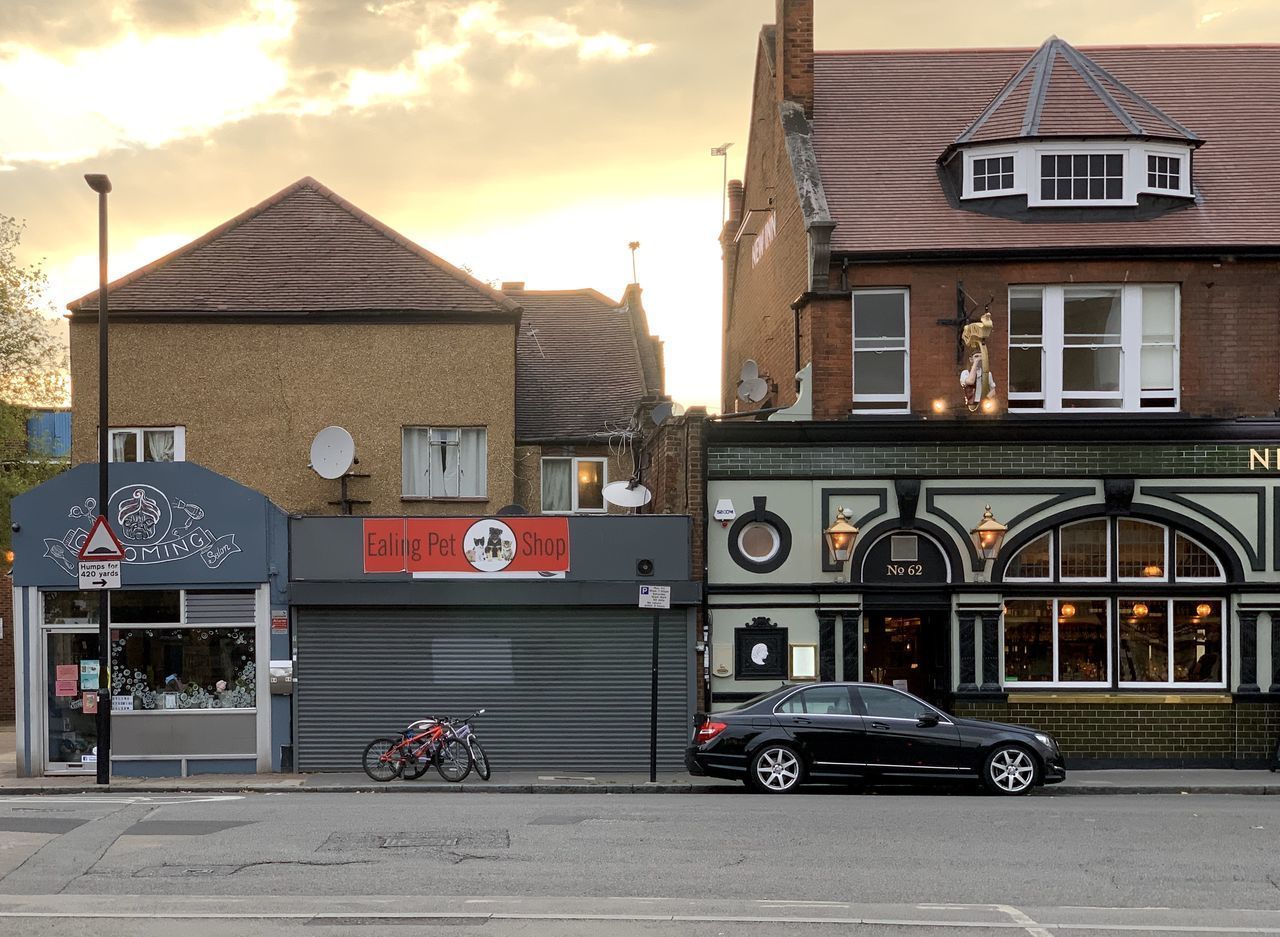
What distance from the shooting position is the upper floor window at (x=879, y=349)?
23.8m

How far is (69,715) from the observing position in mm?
22641

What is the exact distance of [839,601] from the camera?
2339 centimetres

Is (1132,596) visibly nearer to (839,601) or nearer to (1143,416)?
(1143,416)

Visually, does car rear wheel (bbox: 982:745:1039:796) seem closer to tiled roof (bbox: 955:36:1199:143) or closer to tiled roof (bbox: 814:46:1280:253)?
tiled roof (bbox: 814:46:1280:253)

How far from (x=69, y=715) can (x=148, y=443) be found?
20.7 feet

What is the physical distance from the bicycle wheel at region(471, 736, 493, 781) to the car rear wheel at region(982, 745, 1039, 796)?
6901 millimetres

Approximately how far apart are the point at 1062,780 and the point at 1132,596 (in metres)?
5.16

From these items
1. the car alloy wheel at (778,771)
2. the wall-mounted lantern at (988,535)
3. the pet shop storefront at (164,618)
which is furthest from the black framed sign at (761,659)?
the pet shop storefront at (164,618)

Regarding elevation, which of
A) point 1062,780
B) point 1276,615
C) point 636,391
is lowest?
point 1062,780

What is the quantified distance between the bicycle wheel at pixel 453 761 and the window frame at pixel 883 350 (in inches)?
317

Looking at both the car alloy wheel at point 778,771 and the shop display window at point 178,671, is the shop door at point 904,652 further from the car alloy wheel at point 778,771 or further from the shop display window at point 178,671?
the shop display window at point 178,671

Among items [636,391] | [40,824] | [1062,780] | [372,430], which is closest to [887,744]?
[1062,780]

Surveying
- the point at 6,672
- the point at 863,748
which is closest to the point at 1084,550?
the point at 863,748

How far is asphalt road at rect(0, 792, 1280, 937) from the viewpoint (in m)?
10.8
